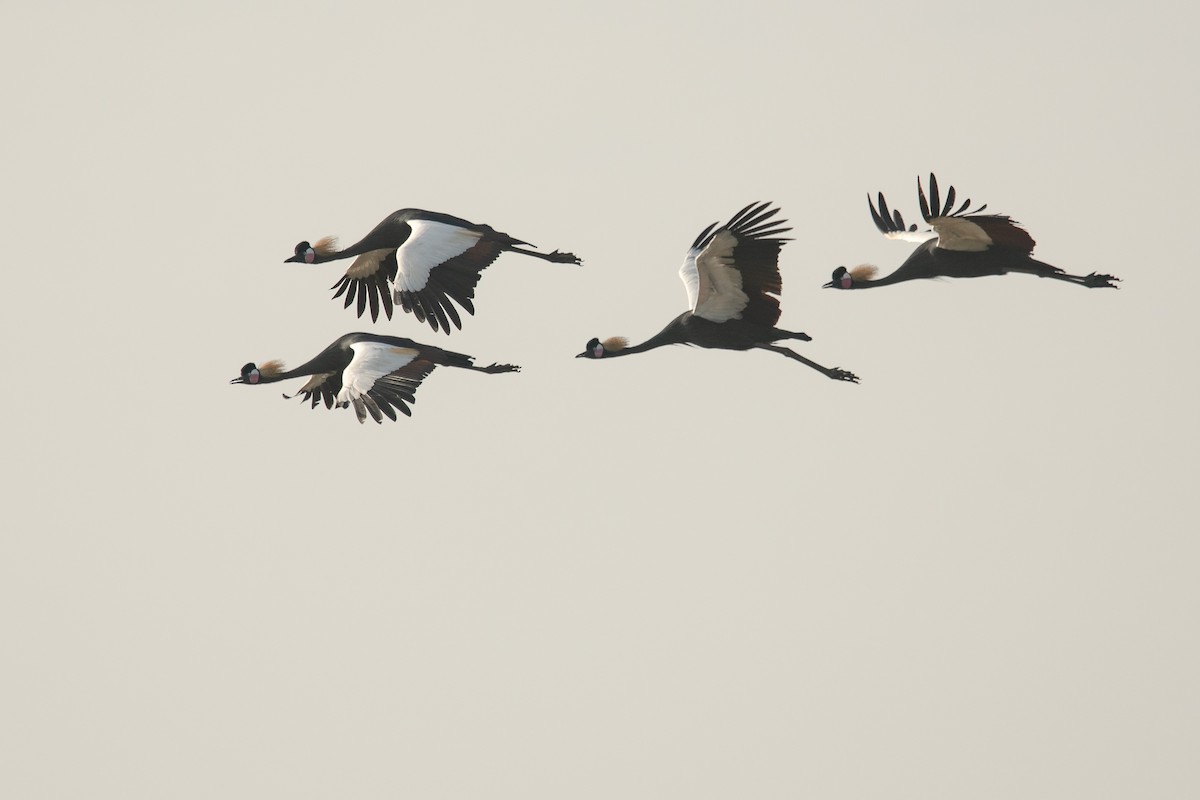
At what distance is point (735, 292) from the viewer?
41.9 meters

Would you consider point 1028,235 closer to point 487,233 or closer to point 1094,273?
point 1094,273

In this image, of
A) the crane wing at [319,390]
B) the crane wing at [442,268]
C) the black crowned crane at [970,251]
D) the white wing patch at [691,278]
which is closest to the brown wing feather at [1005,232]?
the black crowned crane at [970,251]

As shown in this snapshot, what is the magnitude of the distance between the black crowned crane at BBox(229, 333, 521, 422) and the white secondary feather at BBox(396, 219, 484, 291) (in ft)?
5.66

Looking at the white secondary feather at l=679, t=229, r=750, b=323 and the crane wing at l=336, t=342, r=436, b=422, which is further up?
the white secondary feather at l=679, t=229, r=750, b=323

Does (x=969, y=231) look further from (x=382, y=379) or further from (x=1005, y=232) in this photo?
(x=382, y=379)

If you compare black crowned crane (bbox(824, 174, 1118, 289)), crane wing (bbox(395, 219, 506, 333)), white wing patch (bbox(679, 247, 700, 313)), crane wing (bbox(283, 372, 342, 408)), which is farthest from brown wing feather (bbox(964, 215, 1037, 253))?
crane wing (bbox(283, 372, 342, 408))

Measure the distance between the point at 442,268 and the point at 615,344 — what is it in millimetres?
3576

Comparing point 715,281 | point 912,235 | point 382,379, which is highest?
point 912,235

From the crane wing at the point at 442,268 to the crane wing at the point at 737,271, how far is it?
362cm

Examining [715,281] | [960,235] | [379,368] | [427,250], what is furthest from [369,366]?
[960,235]

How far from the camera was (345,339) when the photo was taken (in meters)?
45.0

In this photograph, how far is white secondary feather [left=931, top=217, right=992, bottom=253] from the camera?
4116cm

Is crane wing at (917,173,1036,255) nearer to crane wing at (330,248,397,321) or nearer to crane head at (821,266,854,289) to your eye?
crane head at (821,266,854,289)

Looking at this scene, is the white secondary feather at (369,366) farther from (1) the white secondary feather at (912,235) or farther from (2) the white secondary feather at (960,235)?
(2) the white secondary feather at (960,235)
